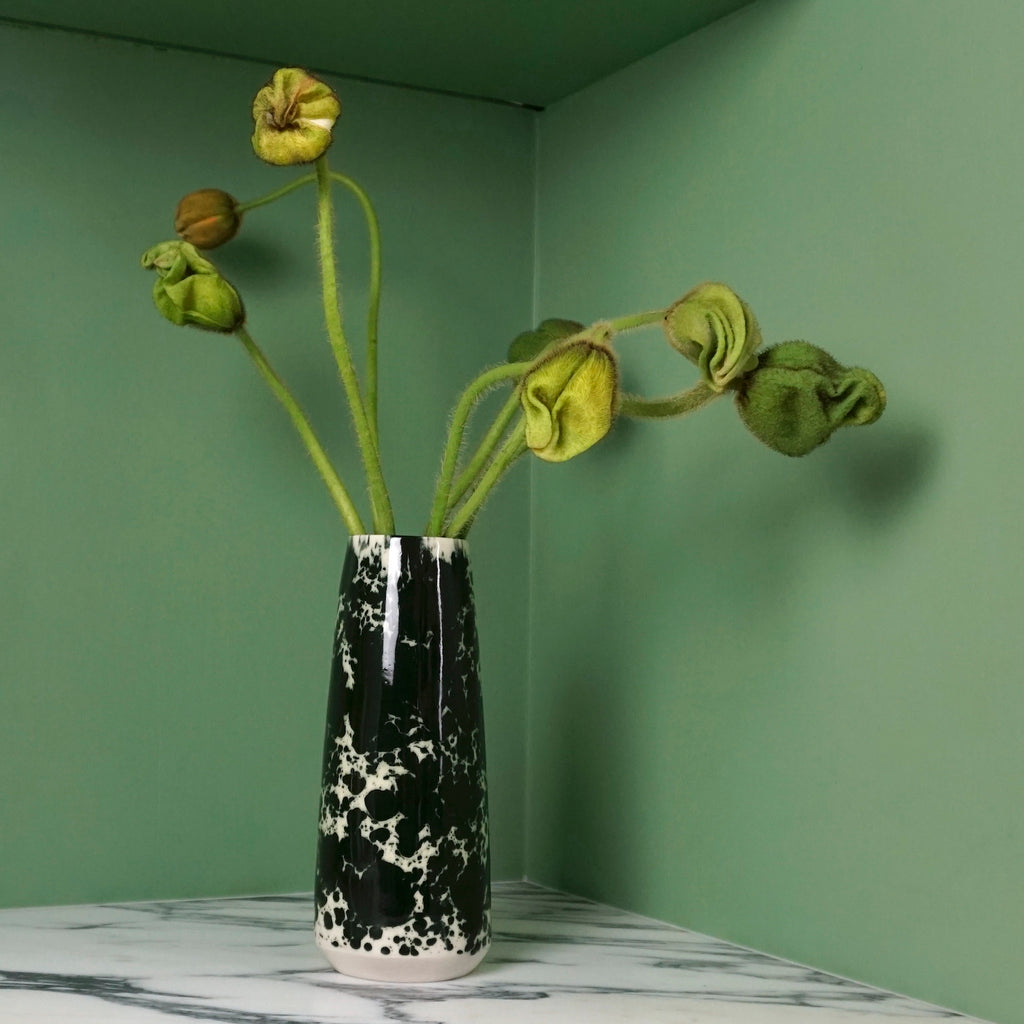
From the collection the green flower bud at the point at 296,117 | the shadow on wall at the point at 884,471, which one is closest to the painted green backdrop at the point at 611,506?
the shadow on wall at the point at 884,471

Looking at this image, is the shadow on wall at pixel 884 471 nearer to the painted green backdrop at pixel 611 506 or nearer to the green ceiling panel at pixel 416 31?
the painted green backdrop at pixel 611 506

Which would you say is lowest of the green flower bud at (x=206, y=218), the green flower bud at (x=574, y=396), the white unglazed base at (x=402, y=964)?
the white unglazed base at (x=402, y=964)

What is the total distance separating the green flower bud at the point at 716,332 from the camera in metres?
0.75

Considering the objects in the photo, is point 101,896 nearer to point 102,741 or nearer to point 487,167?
point 102,741

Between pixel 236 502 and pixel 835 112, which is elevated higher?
pixel 835 112

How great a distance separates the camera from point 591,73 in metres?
1.10

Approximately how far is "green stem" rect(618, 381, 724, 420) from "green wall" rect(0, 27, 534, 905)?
0.32 meters

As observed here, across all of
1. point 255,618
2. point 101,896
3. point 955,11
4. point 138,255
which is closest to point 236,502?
point 255,618

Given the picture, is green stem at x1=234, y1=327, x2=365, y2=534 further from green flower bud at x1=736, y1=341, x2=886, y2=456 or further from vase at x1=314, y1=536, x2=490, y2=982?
green flower bud at x1=736, y1=341, x2=886, y2=456

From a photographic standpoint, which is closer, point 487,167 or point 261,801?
point 261,801

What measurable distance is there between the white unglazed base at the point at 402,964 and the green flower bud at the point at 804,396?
13.4 inches

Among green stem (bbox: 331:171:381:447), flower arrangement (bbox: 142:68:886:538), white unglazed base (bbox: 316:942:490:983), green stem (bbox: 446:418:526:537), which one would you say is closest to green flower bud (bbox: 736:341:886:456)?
flower arrangement (bbox: 142:68:886:538)

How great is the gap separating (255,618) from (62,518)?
0.51 ft

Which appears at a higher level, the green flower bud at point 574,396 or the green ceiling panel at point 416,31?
the green ceiling panel at point 416,31
